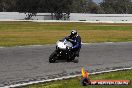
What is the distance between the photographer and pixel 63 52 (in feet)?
54.8

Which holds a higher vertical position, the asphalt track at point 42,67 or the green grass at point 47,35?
the asphalt track at point 42,67

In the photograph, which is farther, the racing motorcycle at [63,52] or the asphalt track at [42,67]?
the racing motorcycle at [63,52]

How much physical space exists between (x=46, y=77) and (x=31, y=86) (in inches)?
75.0

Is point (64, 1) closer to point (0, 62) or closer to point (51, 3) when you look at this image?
point (51, 3)

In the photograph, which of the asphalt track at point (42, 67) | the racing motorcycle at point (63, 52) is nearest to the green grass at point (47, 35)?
the asphalt track at point (42, 67)

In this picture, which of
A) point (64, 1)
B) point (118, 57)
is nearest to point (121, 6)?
point (64, 1)

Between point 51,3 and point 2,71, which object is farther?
point 51,3

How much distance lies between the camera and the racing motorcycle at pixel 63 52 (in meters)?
16.5

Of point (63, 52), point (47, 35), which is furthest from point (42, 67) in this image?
point (47, 35)

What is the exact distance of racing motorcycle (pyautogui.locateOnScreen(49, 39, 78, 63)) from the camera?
54.3 feet

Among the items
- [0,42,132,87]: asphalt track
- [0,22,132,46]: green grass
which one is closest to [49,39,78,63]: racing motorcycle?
[0,42,132,87]: asphalt track

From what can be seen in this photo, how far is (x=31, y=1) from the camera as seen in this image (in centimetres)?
10688

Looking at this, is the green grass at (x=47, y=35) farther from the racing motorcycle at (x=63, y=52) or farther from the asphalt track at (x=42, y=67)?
the racing motorcycle at (x=63, y=52)

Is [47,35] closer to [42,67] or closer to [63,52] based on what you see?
[63,52]
